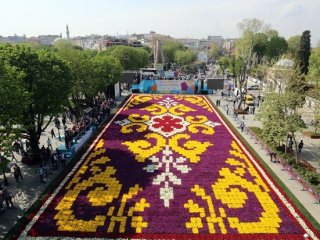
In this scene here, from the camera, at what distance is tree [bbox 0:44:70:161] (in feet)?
94.1

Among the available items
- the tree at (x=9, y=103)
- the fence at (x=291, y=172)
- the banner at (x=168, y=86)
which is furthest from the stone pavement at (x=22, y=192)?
the banner at (x=168, y=86)

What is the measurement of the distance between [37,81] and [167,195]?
1678 centimetres

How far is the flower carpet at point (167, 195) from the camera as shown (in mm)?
19781

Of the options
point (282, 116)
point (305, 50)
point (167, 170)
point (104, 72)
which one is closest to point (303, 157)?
point (282, 116)

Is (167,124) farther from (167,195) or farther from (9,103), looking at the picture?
(9,103)

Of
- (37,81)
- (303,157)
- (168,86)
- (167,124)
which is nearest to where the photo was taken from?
(37,81)

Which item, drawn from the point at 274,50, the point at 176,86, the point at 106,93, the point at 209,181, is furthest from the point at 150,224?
the point at 274,50

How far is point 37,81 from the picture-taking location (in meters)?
29.2

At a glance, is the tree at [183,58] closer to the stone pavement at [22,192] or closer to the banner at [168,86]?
the banner at [168,86]

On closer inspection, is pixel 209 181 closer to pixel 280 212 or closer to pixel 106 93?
pixel 280 212

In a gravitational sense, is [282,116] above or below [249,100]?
above

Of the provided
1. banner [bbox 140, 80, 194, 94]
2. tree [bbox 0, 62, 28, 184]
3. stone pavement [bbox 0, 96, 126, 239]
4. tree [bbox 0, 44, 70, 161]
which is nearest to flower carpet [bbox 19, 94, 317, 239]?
stone pavement [bbox 0, 96, 126, 239]

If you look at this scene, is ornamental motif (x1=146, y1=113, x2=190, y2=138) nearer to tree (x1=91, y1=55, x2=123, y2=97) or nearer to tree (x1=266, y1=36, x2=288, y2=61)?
tree (x1=91, y1=55, x2=123, y2=97)

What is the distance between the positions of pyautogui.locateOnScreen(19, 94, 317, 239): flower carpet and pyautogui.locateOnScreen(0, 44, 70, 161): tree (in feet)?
19.9
